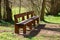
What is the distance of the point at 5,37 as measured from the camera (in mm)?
8148

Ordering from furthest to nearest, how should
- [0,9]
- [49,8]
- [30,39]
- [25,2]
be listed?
1. [49,8]
2. [25,2]
3. [0,9]
4. [30,39]

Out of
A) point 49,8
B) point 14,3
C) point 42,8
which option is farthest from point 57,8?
point 14,3

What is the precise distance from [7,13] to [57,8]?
9.53 metres

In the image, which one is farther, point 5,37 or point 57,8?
point 57,8

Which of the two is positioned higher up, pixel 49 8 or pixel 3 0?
pixel 3 0

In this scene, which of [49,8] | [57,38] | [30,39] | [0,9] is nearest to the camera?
[30,39]

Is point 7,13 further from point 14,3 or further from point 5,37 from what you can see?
point 5,37

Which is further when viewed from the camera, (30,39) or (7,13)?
(7,13)

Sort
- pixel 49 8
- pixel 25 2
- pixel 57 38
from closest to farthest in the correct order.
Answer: pixel 57 38 < pixel 25 2 < pixel 49 8

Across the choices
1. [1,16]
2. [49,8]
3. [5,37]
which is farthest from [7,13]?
[49,8]

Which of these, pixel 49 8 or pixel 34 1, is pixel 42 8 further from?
pixel 49 8

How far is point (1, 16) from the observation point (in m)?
14.6

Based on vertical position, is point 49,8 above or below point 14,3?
below

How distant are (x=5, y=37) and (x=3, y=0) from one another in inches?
264
